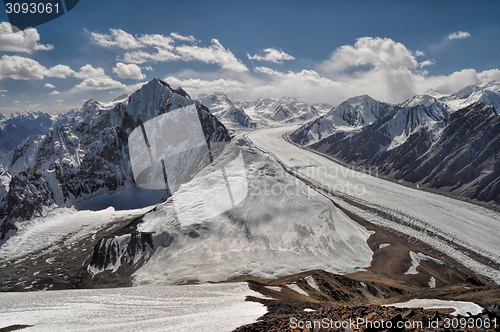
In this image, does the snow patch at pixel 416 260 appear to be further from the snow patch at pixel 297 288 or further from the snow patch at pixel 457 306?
the snow patch at pixel 457 306

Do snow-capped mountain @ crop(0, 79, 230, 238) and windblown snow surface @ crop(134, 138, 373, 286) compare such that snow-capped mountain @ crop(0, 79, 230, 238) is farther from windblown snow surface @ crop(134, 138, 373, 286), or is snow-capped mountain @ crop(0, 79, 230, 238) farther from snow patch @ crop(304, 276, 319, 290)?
snow patch @ crop(304, 276, 319, 290)

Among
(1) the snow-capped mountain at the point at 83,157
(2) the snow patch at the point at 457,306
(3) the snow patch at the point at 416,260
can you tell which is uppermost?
(1) the snow-capped mountain at the point at 83,157

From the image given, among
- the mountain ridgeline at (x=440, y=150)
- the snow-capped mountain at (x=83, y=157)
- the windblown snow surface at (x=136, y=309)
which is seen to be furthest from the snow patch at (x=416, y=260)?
the snow-capped mountain at (x=83, y=157)

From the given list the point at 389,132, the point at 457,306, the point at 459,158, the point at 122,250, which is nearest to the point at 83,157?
the point at 122,250

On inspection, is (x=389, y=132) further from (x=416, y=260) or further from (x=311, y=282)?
(x=311, y=282)

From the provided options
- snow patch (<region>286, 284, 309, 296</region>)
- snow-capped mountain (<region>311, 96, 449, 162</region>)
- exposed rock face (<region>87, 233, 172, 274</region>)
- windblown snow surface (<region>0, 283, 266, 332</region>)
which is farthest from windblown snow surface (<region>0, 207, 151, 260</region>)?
snow-capped mountain (<region>311, 96, 449, 162</region>)
